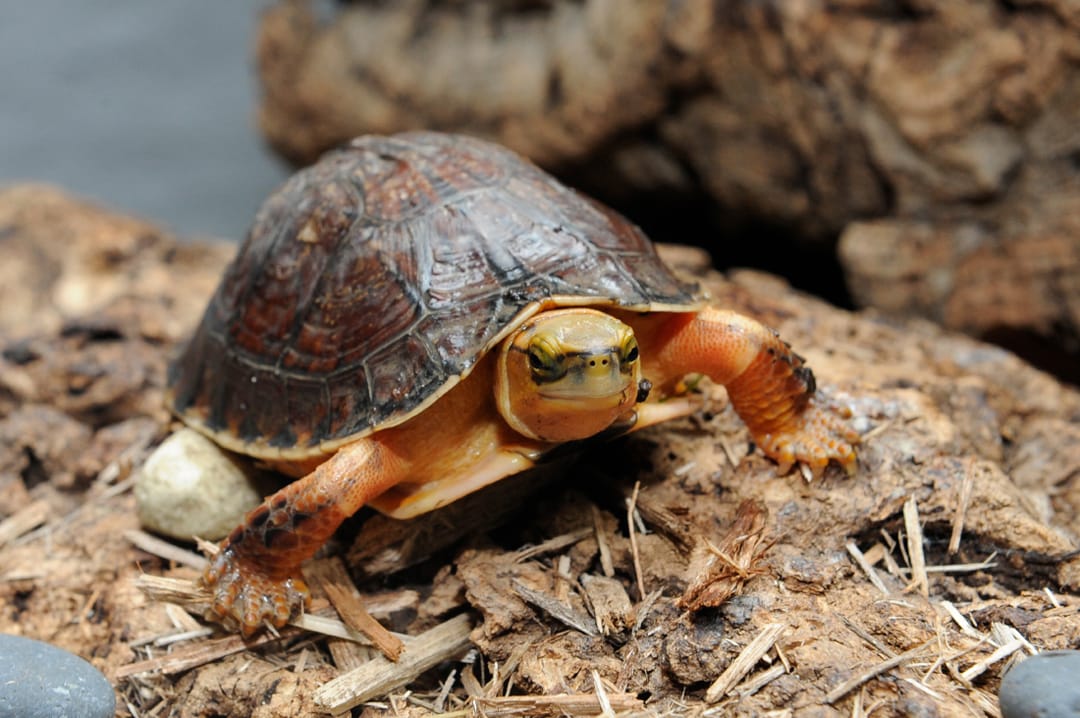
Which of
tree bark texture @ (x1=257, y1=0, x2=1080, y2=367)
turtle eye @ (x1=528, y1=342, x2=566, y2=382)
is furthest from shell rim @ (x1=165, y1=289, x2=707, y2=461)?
tree bark texture @ (x1=257, y1=0, x2=1080, y2=367)

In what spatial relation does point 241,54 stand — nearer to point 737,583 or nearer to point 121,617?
point 121,617

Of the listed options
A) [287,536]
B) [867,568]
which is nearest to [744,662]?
[867,568]

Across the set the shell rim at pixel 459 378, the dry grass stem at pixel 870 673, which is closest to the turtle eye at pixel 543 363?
the shell rim at pixel 459 378

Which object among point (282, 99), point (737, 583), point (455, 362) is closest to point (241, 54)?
point (282, 99)

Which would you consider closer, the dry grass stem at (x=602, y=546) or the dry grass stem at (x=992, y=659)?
the dry grass stem at (x=992, y=659)

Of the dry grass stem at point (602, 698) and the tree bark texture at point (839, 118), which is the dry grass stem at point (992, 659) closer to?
the dry grass stem at point (602, 698)

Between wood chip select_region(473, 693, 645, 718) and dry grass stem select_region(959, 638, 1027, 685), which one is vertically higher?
dry grass stem select_region(959, 638, 1027, 685)

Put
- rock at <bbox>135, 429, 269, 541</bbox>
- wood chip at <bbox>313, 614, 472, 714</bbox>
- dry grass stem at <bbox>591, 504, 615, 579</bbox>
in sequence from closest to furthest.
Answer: wood chip at <bbox>313, 614, 472, 714</bbox> < dry grass stem at <bbox>591, 504, 615, 579</bbox> < rock at <bbox>135, 429, 269, 541</bbox>

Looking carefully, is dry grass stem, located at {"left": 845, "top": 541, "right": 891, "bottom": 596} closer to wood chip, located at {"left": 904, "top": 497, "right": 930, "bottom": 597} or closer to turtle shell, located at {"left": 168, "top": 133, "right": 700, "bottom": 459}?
wood chip, located at {"left": 904, "top": 497, "right": 930, "bottom": 597}

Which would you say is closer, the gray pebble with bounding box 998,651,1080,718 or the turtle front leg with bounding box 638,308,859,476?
the gray pebble with bounding box 998,651,1080,718
